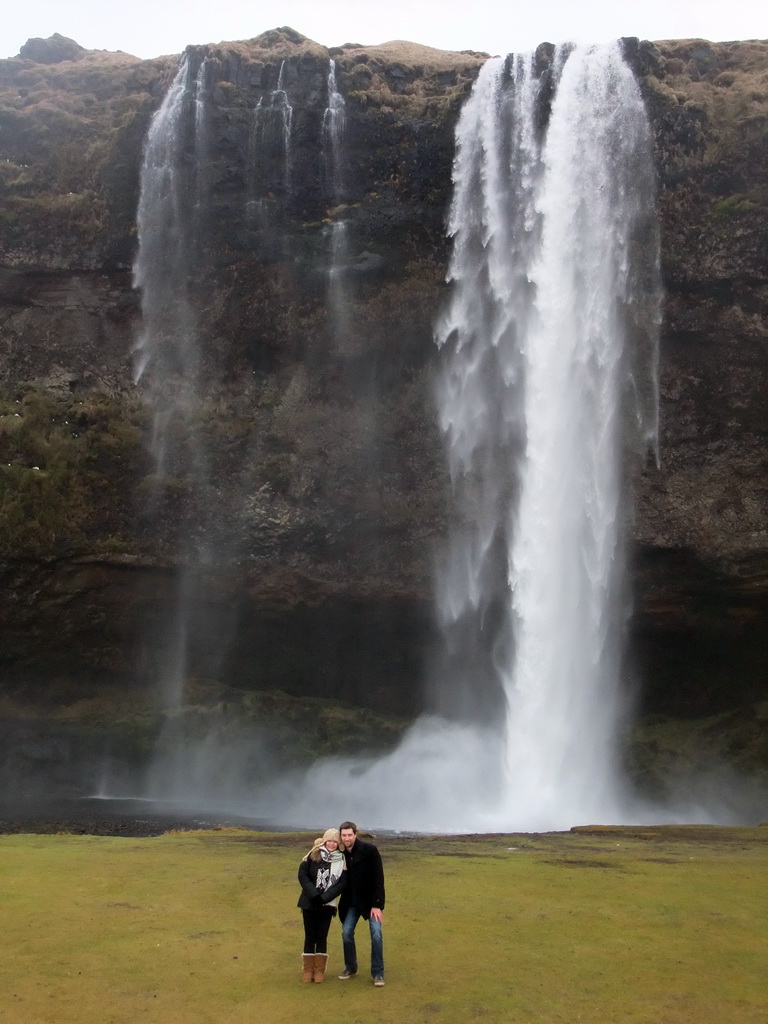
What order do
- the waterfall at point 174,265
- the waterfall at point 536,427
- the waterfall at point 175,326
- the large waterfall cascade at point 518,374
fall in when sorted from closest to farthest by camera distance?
the waterfall at point 536,427, the large waterfall cascade at point 518,374, the waterfall at point 175,326, the waterfall at point 174,265

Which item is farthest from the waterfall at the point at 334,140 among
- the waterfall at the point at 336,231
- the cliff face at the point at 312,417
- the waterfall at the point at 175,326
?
the waterfall at the point at 175,326

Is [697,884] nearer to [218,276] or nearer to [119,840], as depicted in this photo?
[119,840]

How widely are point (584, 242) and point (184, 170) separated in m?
14.4

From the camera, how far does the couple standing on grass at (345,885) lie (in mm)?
9875

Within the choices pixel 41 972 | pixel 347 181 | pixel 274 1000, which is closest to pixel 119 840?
pixel 41 972

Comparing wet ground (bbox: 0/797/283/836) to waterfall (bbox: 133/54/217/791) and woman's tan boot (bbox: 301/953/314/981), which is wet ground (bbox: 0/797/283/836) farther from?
woman's tan boot (bbox: 301/953/314/981)

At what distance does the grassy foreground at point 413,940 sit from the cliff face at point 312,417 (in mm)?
18285

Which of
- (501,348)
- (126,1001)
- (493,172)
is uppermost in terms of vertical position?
(493,172)

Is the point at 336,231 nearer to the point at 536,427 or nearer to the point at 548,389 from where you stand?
the point at 548,389

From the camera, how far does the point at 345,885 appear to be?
9.96m

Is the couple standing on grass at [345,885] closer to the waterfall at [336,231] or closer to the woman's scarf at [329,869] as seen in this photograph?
the woman's scarf at [329,869]

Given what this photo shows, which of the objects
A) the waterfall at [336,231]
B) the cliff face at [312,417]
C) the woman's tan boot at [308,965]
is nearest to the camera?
the woman's tan boot at [308,965]

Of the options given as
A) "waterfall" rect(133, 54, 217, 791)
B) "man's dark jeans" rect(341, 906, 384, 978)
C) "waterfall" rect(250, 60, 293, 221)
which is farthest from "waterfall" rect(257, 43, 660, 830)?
"man's dark jeans" rect(341, 906, 384, 978)

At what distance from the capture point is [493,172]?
36.2 m
